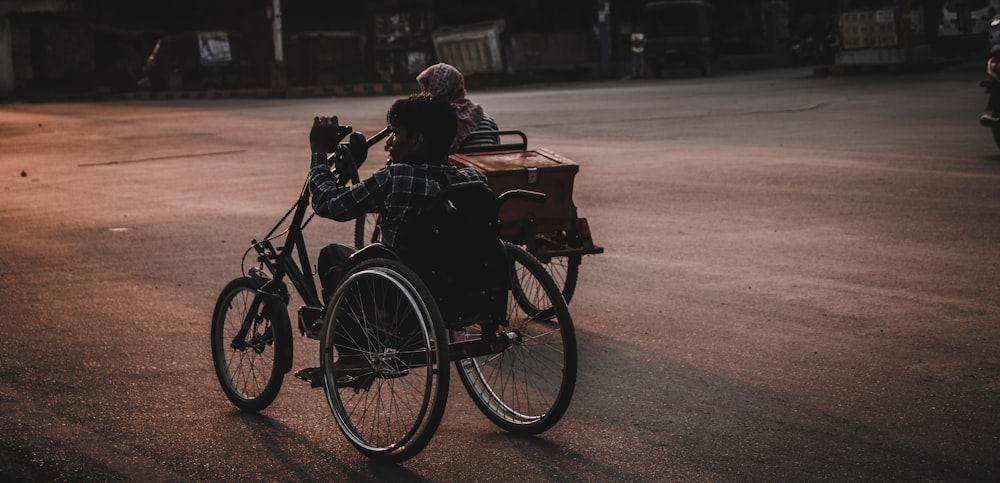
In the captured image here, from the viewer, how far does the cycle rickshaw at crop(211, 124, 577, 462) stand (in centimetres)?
460

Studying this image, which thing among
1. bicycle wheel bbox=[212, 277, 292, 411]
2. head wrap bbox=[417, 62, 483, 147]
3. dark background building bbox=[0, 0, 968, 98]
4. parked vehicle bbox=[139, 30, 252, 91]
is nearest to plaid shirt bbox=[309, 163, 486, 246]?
bicycle wheel bbox=[212, 277, 292, 411]

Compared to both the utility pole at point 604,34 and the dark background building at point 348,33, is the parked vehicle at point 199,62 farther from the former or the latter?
the utility pole at point 604,34

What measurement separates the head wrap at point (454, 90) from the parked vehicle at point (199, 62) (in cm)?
3472

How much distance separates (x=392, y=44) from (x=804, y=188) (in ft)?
105

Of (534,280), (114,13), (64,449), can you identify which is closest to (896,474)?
(534,280)

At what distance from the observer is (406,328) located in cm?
471

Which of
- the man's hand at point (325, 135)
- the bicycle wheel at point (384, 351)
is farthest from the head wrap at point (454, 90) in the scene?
the bicycle wheel at point (384, 351)

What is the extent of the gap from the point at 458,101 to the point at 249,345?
264 centimetres

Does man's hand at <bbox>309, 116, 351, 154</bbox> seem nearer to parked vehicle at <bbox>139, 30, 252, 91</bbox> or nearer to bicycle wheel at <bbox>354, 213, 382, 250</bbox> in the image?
bicycle wheel at <bbox>354, 213, 382, 250</bbox>

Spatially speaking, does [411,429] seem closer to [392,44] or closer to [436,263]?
[436,263]

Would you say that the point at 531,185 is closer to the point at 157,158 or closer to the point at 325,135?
the point at 325,135

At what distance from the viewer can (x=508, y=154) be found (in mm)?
7137

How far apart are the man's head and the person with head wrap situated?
8.34 ft

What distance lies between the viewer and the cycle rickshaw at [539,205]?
6809 millimetres
